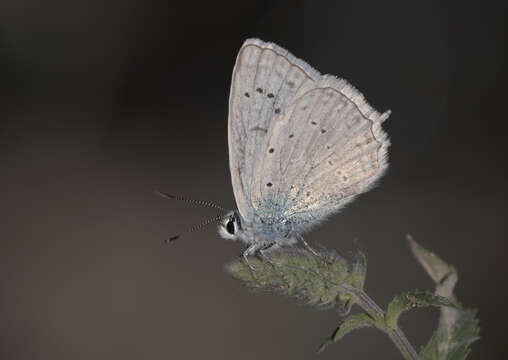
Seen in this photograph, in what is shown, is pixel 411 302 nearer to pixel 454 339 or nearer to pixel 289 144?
pixel 454 339

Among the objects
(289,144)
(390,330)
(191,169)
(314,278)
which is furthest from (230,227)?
(191,169)

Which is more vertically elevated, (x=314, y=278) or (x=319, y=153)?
(x=319, y=153)

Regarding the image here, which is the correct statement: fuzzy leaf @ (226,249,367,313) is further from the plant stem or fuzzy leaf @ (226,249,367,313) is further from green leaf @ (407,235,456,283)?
green leaf @ (407,235,456,283)

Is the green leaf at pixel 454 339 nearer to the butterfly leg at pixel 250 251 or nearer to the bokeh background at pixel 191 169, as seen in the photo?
the butterfly leg at pixel 250 251

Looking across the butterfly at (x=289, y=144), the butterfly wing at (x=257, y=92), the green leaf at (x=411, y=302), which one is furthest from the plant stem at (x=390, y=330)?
the butterfly wing at (x=257, y=92)

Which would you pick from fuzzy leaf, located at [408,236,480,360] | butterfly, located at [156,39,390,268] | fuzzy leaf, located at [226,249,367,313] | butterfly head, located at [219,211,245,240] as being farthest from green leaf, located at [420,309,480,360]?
butterfly head, located at [219,211,245,240]

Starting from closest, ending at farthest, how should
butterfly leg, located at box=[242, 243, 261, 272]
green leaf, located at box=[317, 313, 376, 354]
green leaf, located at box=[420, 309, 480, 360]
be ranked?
green leaf, located at box=[317, 313, 376, 354]
green leaf, located at box=[420, 309, 480, 360]
butterfly leg, located at box=[242, 243, 261, 272]

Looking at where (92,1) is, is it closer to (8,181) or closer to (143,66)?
(143,66)

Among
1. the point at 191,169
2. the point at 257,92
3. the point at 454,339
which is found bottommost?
the point at 191,169
